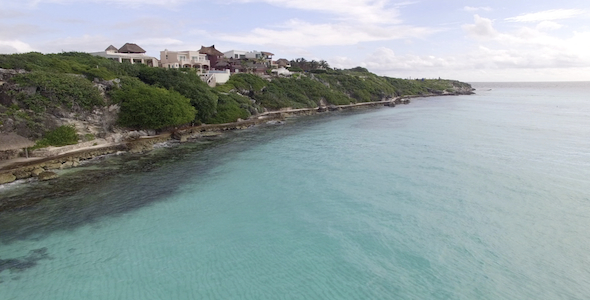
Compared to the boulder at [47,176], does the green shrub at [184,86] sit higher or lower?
higher

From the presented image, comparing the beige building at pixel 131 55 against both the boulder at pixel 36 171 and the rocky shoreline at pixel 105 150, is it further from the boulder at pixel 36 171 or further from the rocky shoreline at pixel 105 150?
the boulder at pixel 36 171

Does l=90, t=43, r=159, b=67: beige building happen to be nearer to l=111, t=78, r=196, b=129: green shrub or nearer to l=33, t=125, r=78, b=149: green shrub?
l=111, t=78, r=196, b=129: green shrub

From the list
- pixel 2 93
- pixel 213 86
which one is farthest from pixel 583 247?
pixel 213 86

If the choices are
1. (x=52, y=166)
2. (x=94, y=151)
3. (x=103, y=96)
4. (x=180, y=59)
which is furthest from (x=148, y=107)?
(x=180, y=59)

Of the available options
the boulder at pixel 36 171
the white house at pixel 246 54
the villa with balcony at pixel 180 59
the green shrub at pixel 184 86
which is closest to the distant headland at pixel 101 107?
the boulder at pixel 36 171

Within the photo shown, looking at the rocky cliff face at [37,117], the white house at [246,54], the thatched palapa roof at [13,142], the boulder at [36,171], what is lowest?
the boulder at [36,171]

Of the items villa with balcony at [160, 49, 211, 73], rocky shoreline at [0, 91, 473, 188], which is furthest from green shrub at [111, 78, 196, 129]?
villa with balcony at [160, 49, 211, 73]

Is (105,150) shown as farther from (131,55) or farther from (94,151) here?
(131,55)
